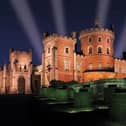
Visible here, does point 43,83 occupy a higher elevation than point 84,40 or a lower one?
lower

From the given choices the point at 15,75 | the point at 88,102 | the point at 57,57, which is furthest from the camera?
the point at 15,75

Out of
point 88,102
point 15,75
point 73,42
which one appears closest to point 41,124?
point 88,102

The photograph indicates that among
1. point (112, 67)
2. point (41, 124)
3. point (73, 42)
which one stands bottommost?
point (41, 124)

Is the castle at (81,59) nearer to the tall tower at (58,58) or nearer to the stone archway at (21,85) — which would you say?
the tall tower at (58,58)

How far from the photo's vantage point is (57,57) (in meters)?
61.9

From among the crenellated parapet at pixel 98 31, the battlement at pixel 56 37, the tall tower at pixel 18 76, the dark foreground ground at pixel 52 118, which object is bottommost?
the dark foreground ground at pixel 52 118

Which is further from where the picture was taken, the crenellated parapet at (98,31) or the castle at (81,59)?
the crenellated parapet at (98,31)

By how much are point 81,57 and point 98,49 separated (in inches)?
191

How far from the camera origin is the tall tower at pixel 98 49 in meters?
65.3

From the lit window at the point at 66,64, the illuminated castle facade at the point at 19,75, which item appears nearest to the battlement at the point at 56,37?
the lit window at the point at 66,64

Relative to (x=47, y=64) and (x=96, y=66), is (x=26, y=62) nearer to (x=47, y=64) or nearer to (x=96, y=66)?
(x=47, y=64)

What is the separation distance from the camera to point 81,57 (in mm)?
66938

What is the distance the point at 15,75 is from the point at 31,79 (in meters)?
4.99

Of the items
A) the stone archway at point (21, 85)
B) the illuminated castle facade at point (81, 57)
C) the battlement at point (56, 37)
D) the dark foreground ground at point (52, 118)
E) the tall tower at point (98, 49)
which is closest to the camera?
the dark foreground ground at point (52, 118)
